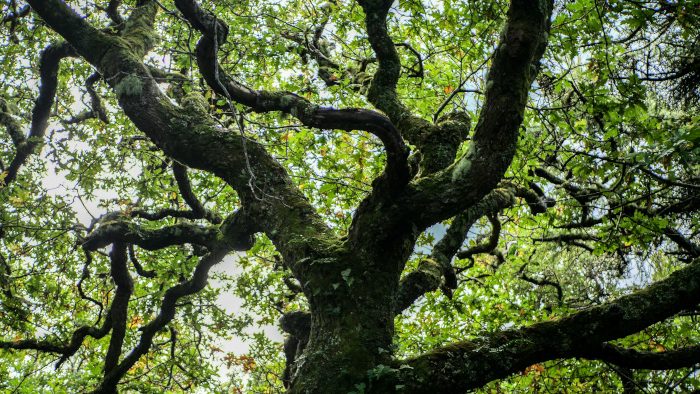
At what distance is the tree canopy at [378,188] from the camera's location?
13.8 ft

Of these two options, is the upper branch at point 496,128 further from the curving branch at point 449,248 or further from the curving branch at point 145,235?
the curving branch at point 145,235

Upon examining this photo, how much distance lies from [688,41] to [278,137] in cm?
580

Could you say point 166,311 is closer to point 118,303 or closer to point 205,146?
point 118,303

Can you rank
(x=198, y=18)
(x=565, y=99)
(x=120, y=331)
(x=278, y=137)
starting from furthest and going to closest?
(x=565, y=99), (x=278, y=137), (x=120, y=331), (x=198, y=18)

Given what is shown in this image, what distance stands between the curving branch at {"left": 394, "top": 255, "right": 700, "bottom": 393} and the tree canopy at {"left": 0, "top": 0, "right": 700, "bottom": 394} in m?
0.02

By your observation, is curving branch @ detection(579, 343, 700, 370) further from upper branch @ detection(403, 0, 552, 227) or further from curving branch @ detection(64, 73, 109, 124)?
curving branch @ detection(64, 73, 109, 124)

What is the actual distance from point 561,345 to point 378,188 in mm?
1990

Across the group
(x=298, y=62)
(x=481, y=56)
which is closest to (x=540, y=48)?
(x=481, y=56)

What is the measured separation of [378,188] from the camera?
453 cm

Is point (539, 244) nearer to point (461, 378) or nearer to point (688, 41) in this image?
point (688, 41)

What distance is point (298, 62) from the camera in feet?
35.3

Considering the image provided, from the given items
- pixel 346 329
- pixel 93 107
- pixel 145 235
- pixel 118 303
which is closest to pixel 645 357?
pixel 346 329

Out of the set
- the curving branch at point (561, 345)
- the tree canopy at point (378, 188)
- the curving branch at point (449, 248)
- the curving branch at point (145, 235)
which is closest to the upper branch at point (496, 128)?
the tree canopy at point (378, 188)

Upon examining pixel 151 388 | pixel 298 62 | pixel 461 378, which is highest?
pixel 298 62
